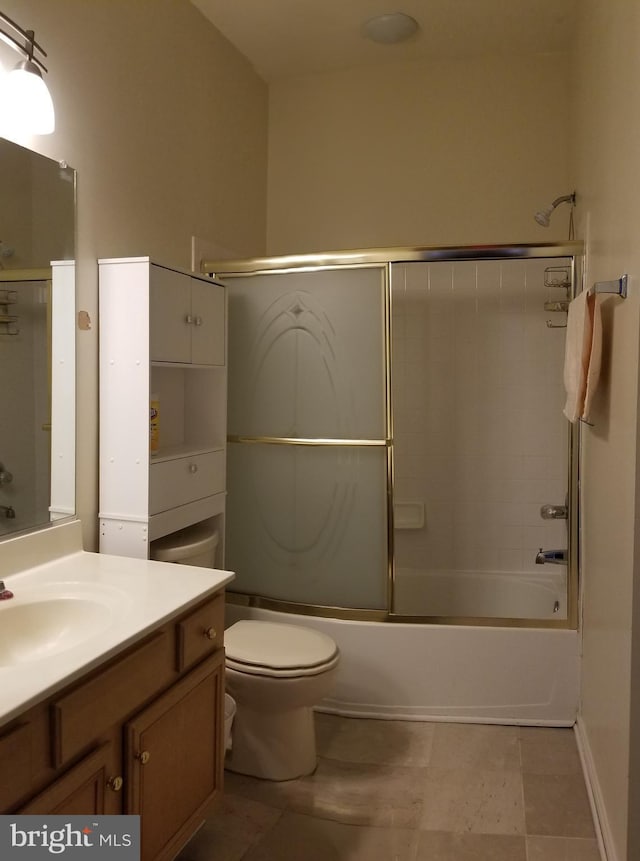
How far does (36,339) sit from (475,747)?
205 centimetres

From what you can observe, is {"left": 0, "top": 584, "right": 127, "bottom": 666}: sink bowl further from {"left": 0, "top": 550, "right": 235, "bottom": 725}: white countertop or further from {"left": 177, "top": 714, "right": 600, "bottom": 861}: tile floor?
{"left": 177, "top": 714, "right": 600, "bottom": 861}: tile floor

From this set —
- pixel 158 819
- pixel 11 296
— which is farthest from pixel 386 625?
pixel 11 296

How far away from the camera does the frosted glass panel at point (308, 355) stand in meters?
2.73

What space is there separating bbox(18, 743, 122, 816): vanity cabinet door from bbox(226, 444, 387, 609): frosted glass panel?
1487mm

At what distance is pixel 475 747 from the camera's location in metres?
2.52

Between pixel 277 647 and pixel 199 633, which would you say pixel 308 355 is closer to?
pixel 277 647

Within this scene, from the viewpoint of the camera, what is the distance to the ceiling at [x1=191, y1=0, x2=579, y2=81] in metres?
2.83

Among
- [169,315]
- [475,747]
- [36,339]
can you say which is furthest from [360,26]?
[475,747]

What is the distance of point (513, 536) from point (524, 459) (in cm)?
41

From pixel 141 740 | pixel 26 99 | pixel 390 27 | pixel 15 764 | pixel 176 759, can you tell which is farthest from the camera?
pixel 390 27

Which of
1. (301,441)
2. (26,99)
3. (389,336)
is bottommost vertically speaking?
(301,441)

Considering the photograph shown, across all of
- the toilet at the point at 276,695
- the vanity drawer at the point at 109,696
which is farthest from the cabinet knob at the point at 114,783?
the toilet at the point at 276,695

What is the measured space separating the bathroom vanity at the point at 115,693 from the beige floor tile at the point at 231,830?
0.23 meters

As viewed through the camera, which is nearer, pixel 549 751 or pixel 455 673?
pixel 549 751
